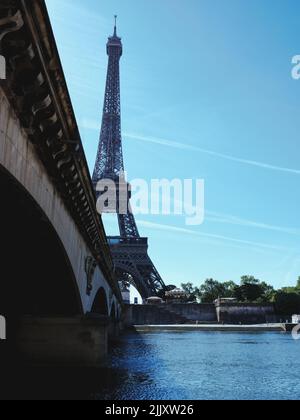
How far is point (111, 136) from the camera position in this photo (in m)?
128

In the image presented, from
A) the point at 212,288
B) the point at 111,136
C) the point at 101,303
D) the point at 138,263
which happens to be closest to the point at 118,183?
the point at 111,136

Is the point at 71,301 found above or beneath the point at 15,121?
beneath

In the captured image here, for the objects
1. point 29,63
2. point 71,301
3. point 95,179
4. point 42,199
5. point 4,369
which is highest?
point 95,179

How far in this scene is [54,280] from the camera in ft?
80.2

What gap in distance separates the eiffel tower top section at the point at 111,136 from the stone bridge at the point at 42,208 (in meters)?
89.9

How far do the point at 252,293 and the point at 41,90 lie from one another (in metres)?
135

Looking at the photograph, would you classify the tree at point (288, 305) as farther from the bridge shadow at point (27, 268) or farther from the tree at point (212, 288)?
the bridge shadow at point (27, 268)

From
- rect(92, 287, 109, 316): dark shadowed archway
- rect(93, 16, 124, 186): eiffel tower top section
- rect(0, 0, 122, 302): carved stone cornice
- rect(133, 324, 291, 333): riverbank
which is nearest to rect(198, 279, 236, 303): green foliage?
rect(93, 16, 124, 186): eiffel tower top section

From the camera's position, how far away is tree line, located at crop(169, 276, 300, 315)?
120 m

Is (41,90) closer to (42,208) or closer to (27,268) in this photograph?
(42,208)
